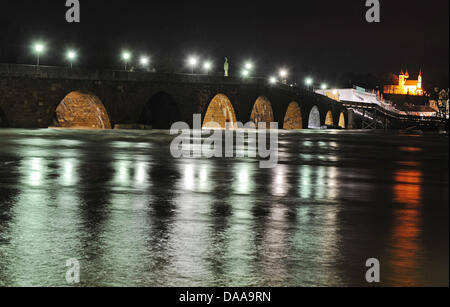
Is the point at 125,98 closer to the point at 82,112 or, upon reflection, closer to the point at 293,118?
the point at 82,112

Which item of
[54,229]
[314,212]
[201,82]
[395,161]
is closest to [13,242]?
[54,229]

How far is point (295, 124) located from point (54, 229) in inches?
3346

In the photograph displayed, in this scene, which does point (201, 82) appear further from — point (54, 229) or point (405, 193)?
point (54, 229)

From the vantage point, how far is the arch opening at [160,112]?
69.8 metres

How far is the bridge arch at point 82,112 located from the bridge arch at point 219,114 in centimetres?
1709

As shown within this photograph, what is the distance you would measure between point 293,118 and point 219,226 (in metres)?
84.4

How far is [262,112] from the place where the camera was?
8512 cm

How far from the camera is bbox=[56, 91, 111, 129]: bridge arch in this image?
205 feet

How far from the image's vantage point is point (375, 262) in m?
8.23

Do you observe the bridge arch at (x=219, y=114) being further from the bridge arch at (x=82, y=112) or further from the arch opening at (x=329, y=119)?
the arch opening at (x=329, y=119)

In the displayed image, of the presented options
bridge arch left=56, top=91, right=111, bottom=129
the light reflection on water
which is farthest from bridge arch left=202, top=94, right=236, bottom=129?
the light reflection on water

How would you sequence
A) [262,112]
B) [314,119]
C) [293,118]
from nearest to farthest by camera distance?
[262,112] → [293,118] → [314,119]

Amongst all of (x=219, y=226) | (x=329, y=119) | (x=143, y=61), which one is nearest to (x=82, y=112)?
(x=143, y=61)
